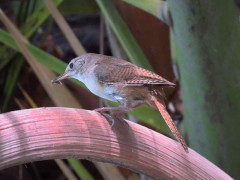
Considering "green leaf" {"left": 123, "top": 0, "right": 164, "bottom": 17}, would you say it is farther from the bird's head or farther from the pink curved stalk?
the pink curved stalk

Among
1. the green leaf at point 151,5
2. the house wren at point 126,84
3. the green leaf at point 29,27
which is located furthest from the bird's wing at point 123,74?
the green leaf at point 29,27

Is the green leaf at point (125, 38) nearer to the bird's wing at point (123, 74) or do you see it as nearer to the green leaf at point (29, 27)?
the bird's wing at point (123, 74)

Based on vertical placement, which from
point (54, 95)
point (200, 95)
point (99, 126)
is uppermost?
point (99, 126)

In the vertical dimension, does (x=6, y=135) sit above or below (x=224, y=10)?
above

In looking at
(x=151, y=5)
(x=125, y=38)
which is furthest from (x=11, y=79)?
(x=151, y=5)

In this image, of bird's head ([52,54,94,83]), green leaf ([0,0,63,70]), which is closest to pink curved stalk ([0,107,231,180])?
bird's head ([52,54,94,83])

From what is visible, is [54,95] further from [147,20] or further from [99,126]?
[99,126]

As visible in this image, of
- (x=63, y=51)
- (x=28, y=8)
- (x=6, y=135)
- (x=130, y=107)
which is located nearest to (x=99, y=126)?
(x=6, y=135)
